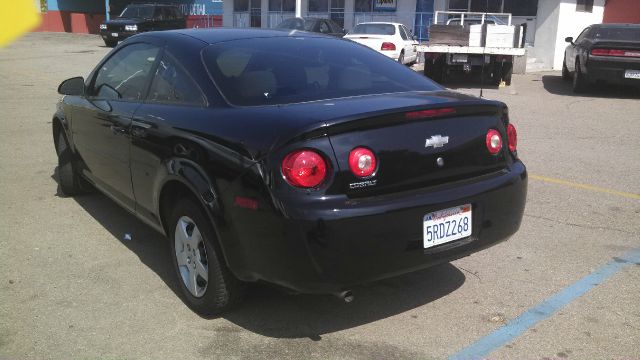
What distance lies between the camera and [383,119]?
2947 mm

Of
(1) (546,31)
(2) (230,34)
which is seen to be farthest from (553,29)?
(2) (230,34)

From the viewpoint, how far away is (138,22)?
24.8 meters

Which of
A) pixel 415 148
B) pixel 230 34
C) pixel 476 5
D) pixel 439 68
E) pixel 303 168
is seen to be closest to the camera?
pixel 303 168

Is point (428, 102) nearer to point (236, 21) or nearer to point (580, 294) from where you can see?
point (580, 294)

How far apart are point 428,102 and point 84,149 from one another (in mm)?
2919

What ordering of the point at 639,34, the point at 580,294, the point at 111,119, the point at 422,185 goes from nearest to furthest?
the point at 422,185
the point at 580,294
the point at 111,119
the point at 639,34

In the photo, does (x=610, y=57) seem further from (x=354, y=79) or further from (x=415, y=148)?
(x=415, y=148)

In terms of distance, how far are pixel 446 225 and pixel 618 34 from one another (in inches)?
475

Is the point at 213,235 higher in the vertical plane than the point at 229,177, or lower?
lower

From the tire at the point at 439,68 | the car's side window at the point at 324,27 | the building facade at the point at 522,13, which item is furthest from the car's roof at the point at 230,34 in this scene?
the building facade at the point at 522,13

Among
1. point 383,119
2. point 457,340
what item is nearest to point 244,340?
point 457,340

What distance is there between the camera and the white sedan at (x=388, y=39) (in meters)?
16.4

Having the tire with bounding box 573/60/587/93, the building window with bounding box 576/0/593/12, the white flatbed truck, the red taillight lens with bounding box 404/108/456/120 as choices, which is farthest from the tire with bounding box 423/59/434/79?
the red taillight lens with bounding box 404/108/456/120

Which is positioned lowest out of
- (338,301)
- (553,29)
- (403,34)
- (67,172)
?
(338,301)
